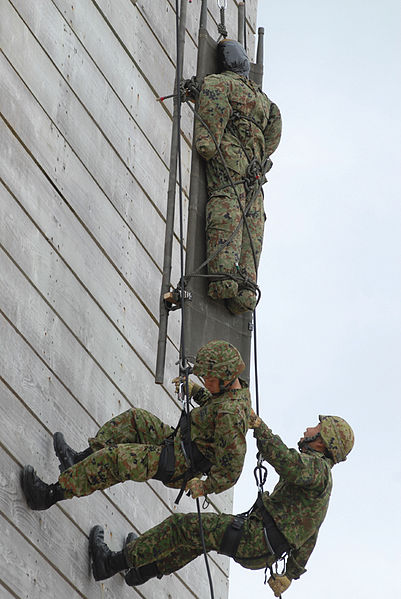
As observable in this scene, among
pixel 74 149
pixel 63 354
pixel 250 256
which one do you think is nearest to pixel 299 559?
pixel 63 354

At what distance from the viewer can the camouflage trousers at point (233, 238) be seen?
8.63 metres

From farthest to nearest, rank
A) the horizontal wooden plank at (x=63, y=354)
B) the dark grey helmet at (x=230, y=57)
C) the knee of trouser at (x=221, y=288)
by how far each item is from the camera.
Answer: the dark grey helmet at (x=230, y=57), the knee of trouser at (x=221, y=288), the horizontal wooden plank at (x=63, y=354)

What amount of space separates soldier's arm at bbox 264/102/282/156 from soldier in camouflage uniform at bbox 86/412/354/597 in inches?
79.6

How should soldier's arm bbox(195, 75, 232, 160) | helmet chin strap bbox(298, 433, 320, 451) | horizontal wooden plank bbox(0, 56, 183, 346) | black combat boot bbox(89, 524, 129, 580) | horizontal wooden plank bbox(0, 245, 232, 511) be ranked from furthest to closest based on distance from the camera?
soldier's arm bbox(195, 75, 232, 160)
helmet chin strap bbox(298, 433, 320, 451)
black combat boot bbox(89, 524, 129, 580)
horizontal wooden plank bbox(0, 56, 183, 346)
horizontal wooden plank bbox(0, 245, 232, 511)

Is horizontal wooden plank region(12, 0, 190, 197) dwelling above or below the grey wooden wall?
above

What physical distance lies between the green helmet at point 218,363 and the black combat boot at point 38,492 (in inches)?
37.1

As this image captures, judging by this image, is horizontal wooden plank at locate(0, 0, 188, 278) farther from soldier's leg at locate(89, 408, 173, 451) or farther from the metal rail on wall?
soldier's leg at locate(89, 408, 173, 451)

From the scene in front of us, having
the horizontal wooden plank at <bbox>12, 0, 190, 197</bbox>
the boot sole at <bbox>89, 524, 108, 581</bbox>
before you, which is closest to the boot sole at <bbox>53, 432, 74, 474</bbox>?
the boot sole at <bbox>89, 524, 108, 581</bbox>

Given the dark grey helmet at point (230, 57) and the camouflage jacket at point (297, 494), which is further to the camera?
the dark grey helmet at point (230, 57)

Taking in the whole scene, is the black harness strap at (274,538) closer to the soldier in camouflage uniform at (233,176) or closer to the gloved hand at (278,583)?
the gloved hand at (278,583)

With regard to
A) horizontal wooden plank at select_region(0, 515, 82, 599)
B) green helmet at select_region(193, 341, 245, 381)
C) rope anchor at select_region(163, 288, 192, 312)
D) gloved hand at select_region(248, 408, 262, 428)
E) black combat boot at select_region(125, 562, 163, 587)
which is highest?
rope anchor at select_region(163, 288, 192, 312)

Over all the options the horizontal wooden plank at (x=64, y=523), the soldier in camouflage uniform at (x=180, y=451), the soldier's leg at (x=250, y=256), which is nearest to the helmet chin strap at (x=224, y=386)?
the soldier in camouflage uniform at (x=180, y=451)

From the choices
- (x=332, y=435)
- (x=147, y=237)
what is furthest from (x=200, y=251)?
(x=332, y=435)

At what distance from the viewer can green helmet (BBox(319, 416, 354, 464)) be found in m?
7.99
